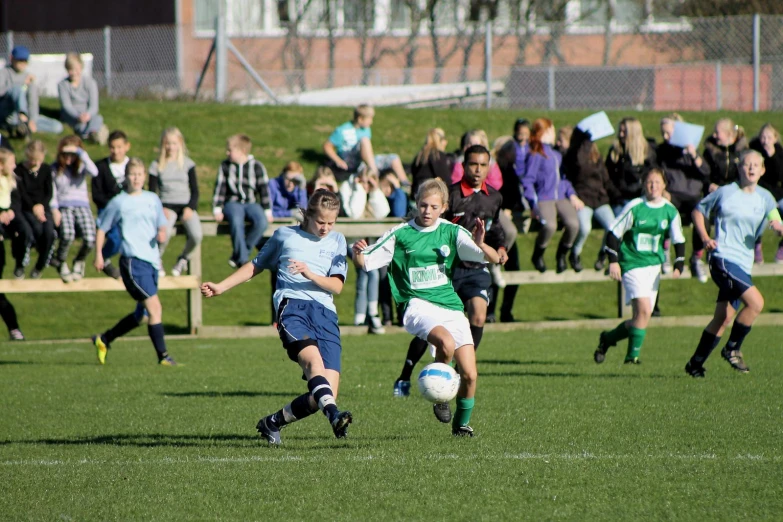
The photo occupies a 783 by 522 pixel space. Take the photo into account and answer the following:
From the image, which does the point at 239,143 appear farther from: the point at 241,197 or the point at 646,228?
the point at 646,228

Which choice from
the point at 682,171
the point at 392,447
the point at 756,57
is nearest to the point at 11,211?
the point at 392,447

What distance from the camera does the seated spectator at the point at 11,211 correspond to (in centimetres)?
1349

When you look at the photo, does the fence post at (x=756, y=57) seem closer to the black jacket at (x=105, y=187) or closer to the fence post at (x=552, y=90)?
the fence post at (x=552, y=90)

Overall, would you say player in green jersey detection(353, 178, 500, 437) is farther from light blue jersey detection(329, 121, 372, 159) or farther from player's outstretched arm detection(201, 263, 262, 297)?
light blue jersey detection(329, 121, 372, 159)

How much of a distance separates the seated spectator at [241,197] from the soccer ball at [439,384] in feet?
25.3

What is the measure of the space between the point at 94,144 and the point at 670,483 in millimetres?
16316

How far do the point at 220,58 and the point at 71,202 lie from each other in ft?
34.2

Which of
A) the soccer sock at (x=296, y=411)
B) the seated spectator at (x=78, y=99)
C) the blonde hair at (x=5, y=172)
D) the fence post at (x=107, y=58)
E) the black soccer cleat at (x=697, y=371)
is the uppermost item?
the fence post at (x=107, y=58)

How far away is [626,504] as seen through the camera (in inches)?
211

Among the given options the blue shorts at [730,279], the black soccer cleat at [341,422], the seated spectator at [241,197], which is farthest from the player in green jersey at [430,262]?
the seated spectator at [241,197]

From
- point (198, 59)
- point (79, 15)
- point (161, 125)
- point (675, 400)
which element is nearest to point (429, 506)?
point (675, 400)

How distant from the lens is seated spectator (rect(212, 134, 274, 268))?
14.5m

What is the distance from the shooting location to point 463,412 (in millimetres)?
7402

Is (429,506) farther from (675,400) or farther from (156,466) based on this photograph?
(675,400)
